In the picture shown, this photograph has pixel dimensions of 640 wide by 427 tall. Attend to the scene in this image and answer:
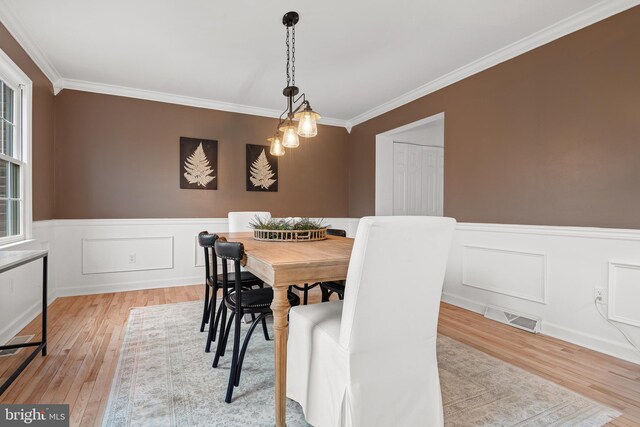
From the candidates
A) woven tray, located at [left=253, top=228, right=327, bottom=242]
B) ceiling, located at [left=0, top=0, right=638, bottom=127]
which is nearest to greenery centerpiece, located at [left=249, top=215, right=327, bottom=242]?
woven tray, located at [left=253, top=228, right=327, bottom=242]

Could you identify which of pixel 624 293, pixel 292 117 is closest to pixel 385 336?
pixel 292 117

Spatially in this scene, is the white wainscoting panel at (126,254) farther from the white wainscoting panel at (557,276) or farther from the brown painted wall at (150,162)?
the white wainscoting panel at (557,276)

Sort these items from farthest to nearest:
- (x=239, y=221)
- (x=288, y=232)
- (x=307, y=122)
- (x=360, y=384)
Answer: (x=239, y=221) → (x=288, y=232) → (x=307, y=122) → (x=360, y=384)

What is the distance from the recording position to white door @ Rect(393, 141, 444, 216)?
4832mm

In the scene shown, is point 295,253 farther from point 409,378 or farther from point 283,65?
point 283,65

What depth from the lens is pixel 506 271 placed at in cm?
295

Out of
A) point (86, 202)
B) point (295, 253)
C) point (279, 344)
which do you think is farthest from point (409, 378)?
point (86, 202)

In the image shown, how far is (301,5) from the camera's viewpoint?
7.48 feet

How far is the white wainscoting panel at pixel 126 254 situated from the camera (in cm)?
381

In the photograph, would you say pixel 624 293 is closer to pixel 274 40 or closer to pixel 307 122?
pixel 307 122

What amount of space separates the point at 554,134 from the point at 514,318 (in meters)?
1.56

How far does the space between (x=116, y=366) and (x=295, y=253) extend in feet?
4.71

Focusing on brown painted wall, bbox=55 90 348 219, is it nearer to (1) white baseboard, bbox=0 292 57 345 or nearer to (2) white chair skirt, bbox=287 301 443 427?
(1) white baseboard, bbox=0 292 57 345

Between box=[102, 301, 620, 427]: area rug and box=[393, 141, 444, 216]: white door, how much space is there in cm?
274
